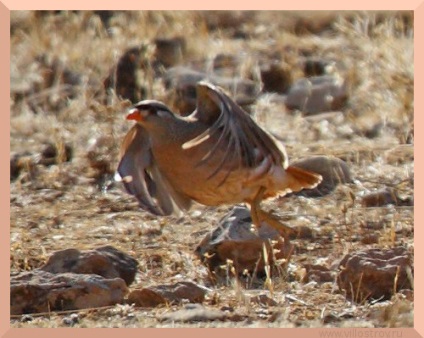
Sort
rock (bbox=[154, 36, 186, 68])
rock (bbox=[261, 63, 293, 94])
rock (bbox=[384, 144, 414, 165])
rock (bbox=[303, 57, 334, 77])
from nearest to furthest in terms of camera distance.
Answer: rock (bbox=[384, 144, 414, 165]) → rock (bbox=[261, 63, 293, 94]) → rock (bbox=[303, 57, 334, 77]) → rock (bbox=[154, 36, 186, 68])

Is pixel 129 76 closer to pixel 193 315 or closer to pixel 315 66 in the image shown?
pixel 315 66

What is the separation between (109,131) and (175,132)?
2594 mm

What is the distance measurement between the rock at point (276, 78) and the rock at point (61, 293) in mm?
4896

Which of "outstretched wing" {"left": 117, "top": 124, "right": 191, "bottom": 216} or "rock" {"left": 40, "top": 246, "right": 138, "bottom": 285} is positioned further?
"outstretched wing" {"left": 117, "top": 124, "right": 191, "bottom": 216}

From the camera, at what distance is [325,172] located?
8719 millimetres

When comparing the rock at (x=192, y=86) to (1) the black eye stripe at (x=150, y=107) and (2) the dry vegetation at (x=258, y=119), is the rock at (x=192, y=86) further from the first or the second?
(1) the black eye stripe at (x=150, y=107)

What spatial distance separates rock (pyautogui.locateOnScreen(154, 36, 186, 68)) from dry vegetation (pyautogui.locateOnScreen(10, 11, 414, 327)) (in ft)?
0.38

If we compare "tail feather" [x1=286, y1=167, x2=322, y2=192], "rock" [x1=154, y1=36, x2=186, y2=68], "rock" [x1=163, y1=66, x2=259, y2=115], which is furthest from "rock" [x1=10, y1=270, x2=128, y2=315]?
"rock" [x1=154, y1=36, x2=186, y2=68]

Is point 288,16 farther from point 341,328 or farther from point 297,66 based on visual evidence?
point 341,328

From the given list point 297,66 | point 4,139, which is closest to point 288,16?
point 297,66

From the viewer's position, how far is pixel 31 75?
11.6 m

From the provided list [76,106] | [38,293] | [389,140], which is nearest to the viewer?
[38,293]

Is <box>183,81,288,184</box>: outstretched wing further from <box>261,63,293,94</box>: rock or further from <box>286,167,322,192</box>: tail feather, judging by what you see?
<box>261,63,293,94</box>: rock

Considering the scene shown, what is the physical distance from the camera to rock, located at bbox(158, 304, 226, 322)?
6.11 m
